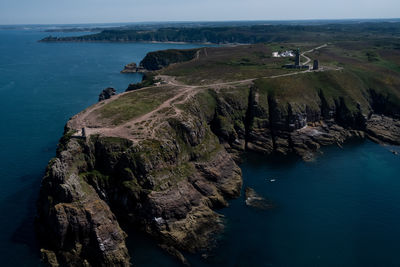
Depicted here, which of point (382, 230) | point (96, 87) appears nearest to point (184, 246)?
point (382, 230)

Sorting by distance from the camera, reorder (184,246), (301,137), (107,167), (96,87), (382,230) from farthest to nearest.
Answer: (96,87), (301,137), (107,167), (382,230), (184,246)

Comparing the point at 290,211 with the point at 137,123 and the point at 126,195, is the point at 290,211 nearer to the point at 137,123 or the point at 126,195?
the point at 126,195

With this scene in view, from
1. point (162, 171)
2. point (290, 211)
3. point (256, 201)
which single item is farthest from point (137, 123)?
point (290, 211)

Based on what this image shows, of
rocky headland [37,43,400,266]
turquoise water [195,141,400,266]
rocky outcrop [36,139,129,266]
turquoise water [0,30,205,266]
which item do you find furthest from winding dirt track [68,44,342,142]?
turquoise water [195,141,400,266]

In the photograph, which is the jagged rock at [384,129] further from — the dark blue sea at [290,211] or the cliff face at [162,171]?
the dark blue sea at [290,211]

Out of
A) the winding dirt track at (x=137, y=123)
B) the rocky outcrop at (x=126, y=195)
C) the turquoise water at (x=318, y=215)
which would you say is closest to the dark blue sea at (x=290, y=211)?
the turquoise water at (x=318, y=215)

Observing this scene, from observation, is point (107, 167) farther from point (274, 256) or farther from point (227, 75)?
point (227, 75)
